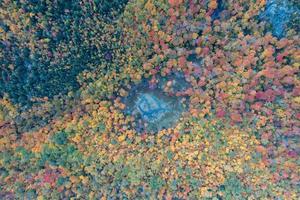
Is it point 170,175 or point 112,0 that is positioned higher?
point 112,0

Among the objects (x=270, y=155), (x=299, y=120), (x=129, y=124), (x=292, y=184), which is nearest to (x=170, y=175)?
(x=129, y=124)

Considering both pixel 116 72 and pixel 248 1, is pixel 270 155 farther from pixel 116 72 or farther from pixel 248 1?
pixel 116 72

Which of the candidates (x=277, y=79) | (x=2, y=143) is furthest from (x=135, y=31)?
(x=2, y=143)

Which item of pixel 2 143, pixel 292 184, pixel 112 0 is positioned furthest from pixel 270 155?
pixel 2 143

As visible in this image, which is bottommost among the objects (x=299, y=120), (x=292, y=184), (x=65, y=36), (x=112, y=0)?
(x=292, y=184)

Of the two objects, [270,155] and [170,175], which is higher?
[270,155]

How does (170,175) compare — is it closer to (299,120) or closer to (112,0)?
(299,120)

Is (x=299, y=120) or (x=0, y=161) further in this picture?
(x=0, y=161)

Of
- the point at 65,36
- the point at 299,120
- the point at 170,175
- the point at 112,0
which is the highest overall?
the point at 112,0
